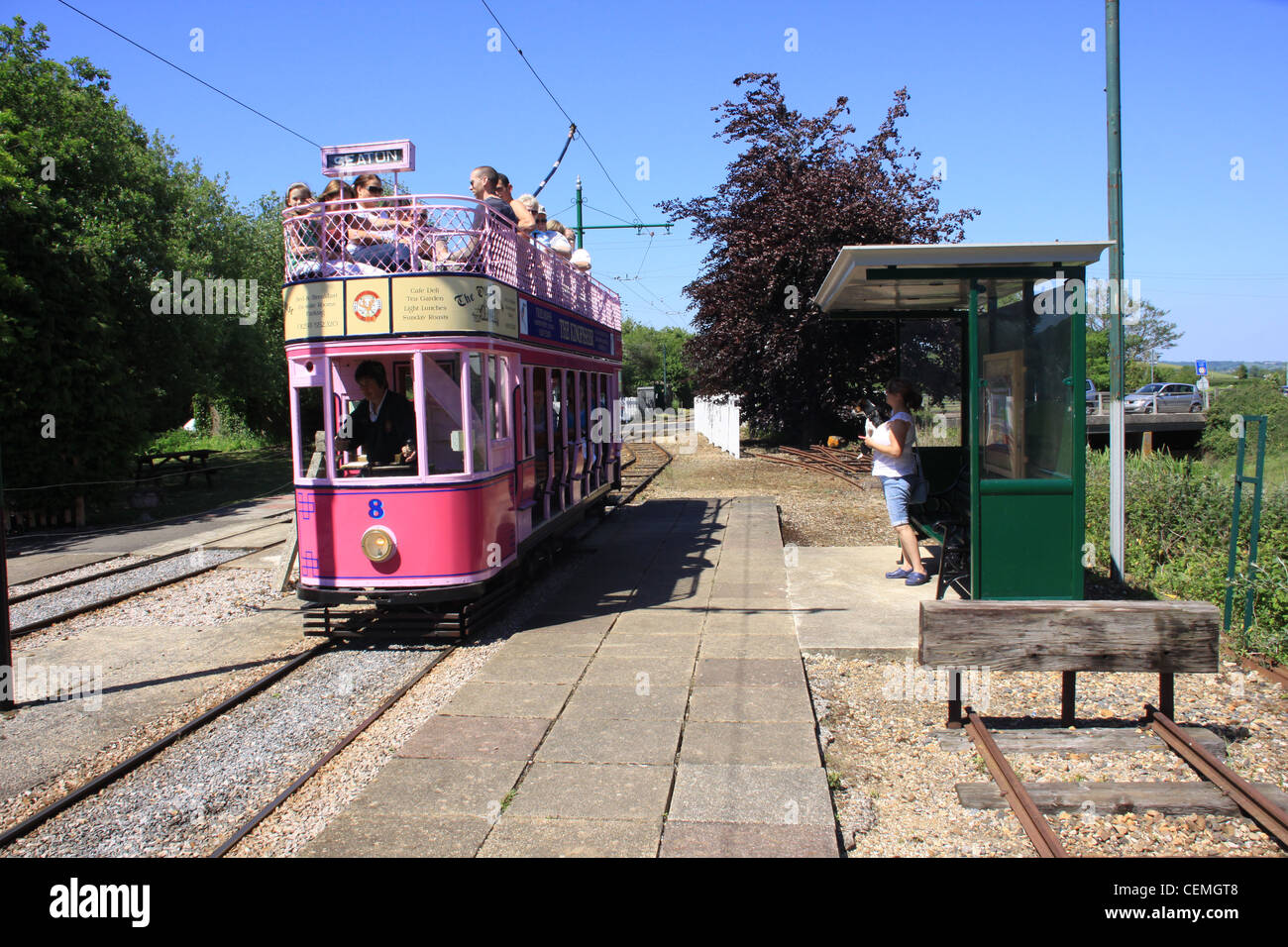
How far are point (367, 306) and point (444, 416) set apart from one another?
1.06 metres

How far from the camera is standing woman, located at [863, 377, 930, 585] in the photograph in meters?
9.12

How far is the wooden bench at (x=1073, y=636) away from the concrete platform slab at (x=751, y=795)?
1.03 meters

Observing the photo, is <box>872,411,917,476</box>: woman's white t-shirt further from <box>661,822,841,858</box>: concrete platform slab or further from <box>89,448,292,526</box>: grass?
<box>89,448,292,526</box>: grass

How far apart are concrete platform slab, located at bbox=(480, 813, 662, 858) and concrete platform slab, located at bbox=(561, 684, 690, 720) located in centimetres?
148

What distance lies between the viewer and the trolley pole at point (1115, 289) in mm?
8523

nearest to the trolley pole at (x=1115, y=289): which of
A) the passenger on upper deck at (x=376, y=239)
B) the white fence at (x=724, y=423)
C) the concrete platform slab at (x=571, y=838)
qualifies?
the concrete platform slab at (x=571, y=838)

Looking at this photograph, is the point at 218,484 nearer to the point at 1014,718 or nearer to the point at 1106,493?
the point at 1106,493

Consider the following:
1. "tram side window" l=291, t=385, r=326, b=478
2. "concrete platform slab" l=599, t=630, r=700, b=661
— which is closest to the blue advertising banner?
"tram side window" l=291, t=385, r=326, b=478

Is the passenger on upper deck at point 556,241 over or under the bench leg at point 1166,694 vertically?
over

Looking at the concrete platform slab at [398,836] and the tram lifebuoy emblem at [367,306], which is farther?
the tram lifebuoy emblem at [367,306]

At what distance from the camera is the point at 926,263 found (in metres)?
7.31

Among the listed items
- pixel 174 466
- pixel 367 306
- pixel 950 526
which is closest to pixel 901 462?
pixel 950 526

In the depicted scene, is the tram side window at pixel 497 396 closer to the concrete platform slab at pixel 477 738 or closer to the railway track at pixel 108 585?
the concrete platform slab at pixel 477 738

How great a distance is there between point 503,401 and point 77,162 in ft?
42.1
